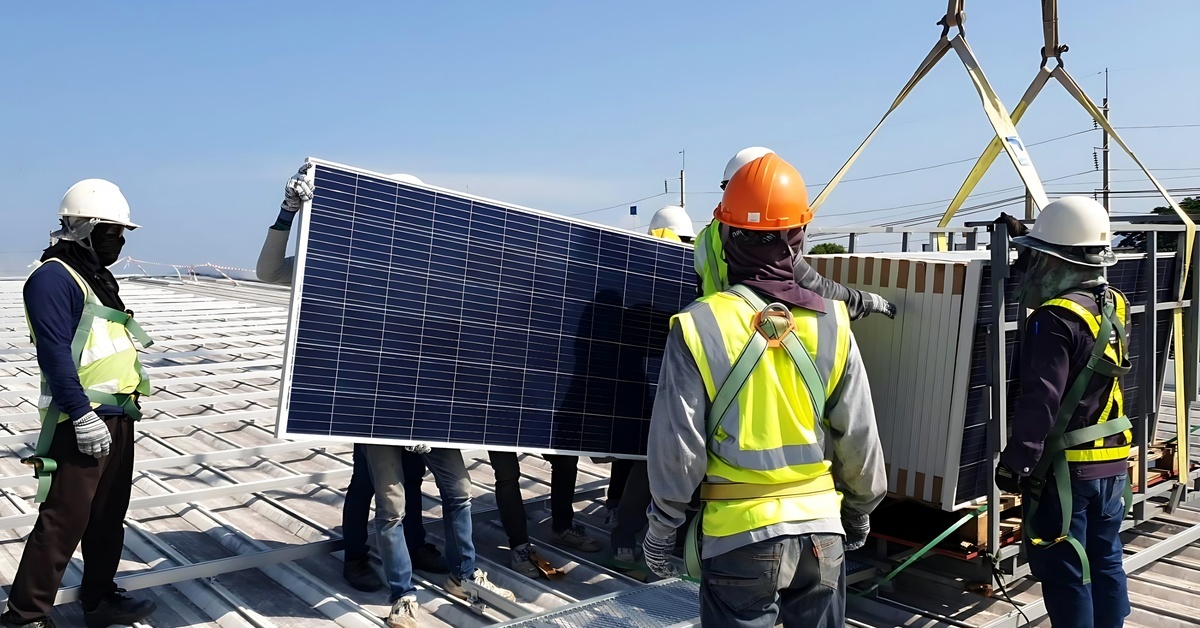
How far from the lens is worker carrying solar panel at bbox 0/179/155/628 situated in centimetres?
437

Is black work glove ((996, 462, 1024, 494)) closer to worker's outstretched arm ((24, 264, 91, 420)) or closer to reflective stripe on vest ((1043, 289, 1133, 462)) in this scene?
reflective stripe on vest ((1043, 289, 1133, 462))

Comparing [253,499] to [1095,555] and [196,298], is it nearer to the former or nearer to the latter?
[1095,555]

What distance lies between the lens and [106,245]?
188 inches

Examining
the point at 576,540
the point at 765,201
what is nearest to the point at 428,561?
the point at 576,540

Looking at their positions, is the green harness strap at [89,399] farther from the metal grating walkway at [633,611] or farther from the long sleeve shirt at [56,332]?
the metal grating walkway at [633,611]

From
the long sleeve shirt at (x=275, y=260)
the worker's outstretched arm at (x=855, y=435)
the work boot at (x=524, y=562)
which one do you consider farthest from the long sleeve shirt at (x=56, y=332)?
the worker's outstretched arm at (x=855, y=435)

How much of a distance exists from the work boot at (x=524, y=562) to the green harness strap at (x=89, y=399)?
7.87ft

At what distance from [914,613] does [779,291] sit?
115 inches

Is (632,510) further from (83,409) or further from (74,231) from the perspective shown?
(74,231)

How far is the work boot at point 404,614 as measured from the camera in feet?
15.6

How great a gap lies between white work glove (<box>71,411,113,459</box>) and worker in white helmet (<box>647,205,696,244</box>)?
149 inches

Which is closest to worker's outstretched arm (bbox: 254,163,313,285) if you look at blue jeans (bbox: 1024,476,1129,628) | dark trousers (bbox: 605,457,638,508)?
dark trousers (bbox: 605,457,638,508)

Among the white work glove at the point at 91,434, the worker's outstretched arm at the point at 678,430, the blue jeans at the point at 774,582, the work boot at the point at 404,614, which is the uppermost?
the worker's outstretched arm at the point at 678,430

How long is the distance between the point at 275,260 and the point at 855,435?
10.7 ft
